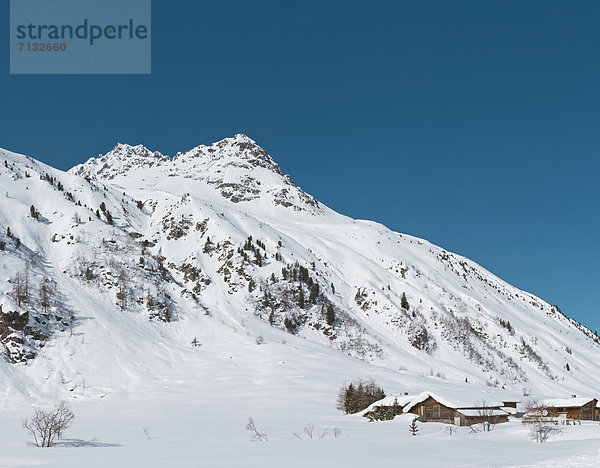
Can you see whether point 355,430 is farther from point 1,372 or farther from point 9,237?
point 9,237

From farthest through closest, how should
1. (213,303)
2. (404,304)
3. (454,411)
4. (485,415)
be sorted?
(404,304)
(213,303)
(454,411)
(485,415)

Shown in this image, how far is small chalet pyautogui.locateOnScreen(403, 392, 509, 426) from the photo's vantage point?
52875 millimetres

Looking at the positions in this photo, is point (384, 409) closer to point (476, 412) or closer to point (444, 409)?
point (444, 409)

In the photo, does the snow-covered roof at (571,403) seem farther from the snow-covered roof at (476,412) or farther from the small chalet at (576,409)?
the snow-covered roof at (476,412)

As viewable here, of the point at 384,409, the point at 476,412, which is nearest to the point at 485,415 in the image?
the point at 476,412

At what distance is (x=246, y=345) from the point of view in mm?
85125

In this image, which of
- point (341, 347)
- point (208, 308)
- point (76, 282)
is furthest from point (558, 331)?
point (76, 282)

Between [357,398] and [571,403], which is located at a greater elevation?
[357,398]

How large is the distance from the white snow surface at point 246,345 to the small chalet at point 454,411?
31.2 inches

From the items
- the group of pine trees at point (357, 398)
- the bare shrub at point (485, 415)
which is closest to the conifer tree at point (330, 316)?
the group of pine trees at point (357, 398)

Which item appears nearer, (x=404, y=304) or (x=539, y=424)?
(x=539, y=424)

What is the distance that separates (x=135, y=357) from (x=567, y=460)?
6901 cm

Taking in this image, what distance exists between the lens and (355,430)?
4034 cm

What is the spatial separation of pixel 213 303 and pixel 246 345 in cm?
2400
